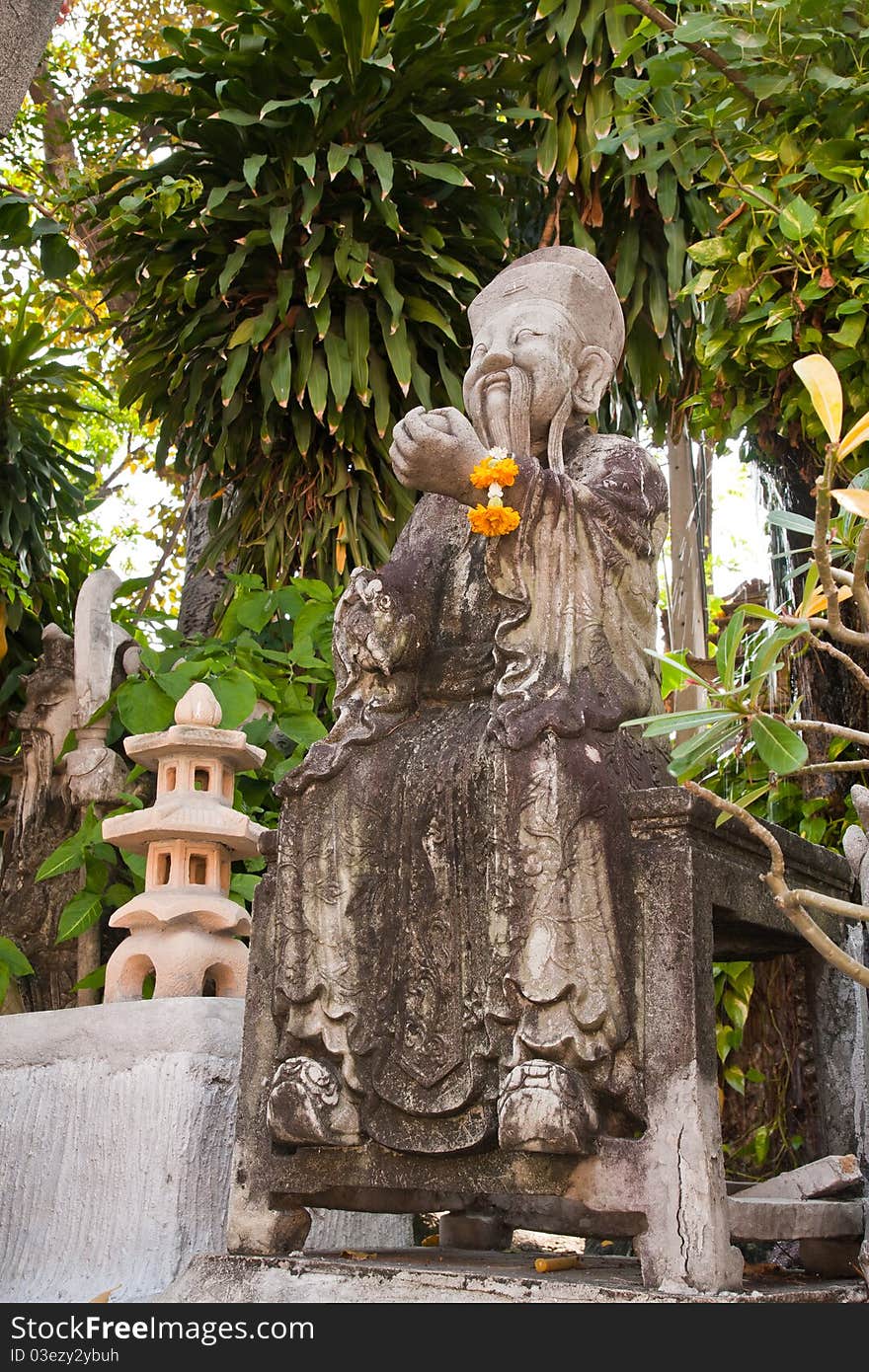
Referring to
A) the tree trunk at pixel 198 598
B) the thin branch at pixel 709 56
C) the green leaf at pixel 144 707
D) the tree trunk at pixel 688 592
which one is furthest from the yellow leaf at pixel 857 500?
the tree trunk at pixel 198 598

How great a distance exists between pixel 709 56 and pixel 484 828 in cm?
237

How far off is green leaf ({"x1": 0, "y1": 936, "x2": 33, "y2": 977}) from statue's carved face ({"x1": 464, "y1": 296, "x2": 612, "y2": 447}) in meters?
1.90

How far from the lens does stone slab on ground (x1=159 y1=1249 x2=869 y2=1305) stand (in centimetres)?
223

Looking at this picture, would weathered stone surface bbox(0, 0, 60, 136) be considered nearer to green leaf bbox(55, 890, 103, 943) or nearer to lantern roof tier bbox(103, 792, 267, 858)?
lantern roof tier bbox(103, 792, 267, 858)

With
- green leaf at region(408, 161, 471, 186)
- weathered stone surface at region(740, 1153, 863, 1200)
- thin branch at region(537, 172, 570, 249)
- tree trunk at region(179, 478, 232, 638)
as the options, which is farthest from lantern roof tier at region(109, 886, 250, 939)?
thin branch at region(537, 172, 570, 249)

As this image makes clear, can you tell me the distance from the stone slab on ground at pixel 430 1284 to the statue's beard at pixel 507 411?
1.51 metres

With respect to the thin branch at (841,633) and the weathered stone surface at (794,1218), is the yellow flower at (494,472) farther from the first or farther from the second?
the weathered stone surface at (794,1218)

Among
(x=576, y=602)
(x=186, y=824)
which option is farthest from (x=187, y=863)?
(x=576, y=602)

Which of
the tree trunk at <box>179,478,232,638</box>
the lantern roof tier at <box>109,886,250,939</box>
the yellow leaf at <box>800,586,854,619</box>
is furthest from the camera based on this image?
the tree trunk at <box>179,478,232,638</box>

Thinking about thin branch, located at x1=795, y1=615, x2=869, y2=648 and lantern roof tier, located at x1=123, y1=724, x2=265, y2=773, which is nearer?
thin branch, located at x1=795, y1=615, x2=869, y2=648

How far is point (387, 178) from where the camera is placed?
530 centimetres

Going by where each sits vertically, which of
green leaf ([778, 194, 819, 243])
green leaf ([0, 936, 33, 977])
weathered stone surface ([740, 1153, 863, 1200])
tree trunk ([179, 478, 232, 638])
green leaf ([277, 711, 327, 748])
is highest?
tree trunk ([179, 478, 232, 638])

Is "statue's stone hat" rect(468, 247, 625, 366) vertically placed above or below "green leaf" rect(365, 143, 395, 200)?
below

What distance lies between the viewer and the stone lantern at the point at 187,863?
3.30m
